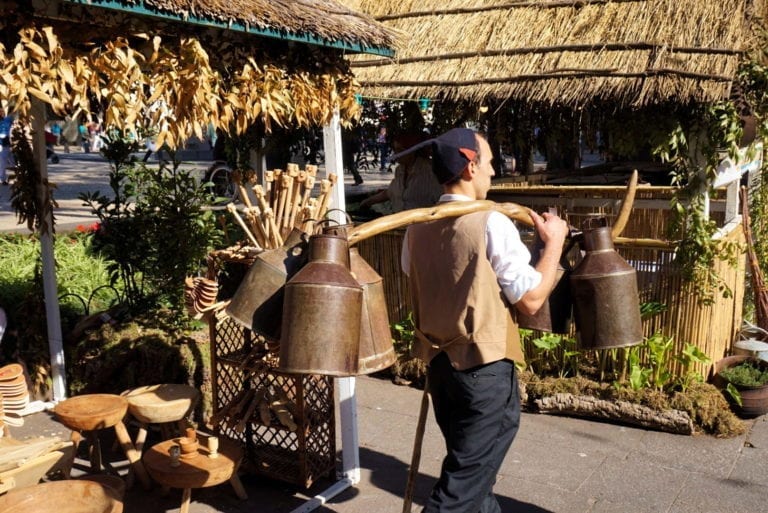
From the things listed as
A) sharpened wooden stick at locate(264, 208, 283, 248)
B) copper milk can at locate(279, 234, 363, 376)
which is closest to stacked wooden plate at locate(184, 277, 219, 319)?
sharpened wooden stick at locate(264, 208, 283, 248)

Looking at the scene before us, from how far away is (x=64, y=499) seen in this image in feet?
11.8

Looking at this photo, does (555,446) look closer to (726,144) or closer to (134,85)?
(726,144)

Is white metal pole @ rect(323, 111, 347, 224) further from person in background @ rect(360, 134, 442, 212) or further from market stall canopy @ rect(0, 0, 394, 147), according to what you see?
person in background @ rect(360, 134, 442, 212)

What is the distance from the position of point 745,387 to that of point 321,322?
14.9 ft

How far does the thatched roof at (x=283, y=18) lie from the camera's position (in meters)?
3.69

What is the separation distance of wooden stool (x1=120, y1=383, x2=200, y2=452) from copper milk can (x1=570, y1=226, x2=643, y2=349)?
2493 mm

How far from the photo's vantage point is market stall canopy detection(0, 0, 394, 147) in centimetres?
340

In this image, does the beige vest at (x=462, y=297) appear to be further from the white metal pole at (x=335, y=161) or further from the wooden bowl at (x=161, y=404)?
the wooden bowl at (x=161, y=404)

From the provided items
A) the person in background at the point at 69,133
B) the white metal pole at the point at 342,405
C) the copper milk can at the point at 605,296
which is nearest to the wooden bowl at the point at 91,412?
the white metal pole at the point at 342,405

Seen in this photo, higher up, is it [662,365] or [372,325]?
[372,325]

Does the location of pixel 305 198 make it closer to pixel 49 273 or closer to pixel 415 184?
pixel 49 273

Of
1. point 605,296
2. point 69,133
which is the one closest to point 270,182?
point 605,296

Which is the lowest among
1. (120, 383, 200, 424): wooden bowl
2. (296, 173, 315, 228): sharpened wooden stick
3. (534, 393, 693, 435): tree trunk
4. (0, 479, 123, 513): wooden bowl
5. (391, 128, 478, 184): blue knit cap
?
(534, 393, 693, 435): tree trunk

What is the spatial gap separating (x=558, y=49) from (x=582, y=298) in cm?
425
